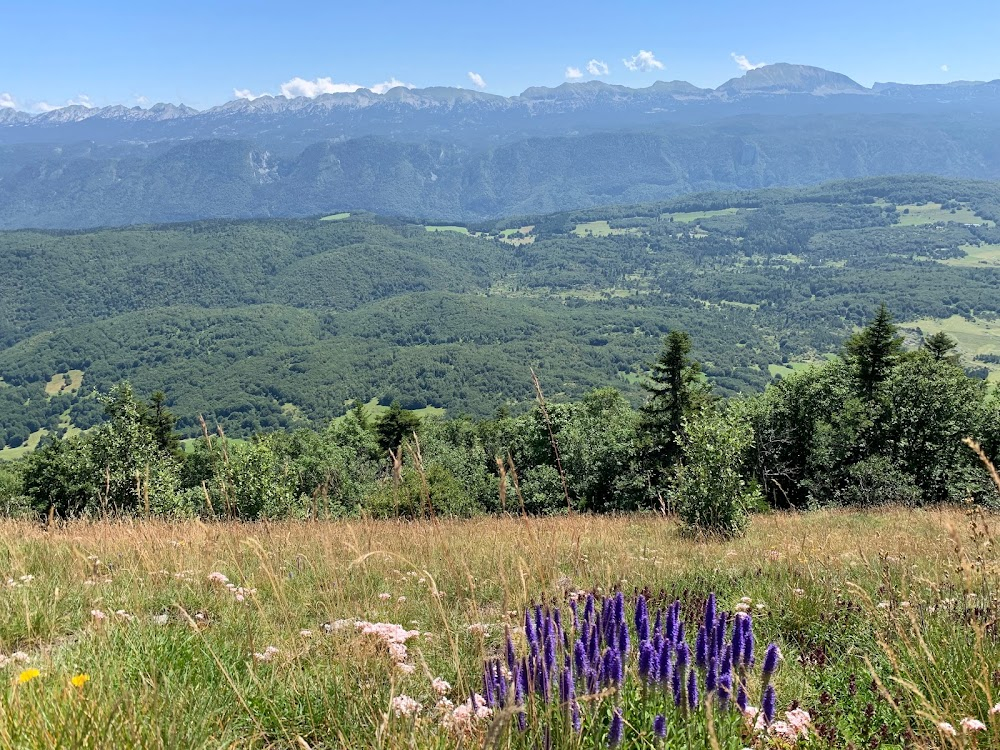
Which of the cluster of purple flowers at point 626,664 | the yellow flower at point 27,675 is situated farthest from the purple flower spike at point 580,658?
the yellow flower at point 27,675

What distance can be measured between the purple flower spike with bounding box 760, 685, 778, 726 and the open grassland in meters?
0.08

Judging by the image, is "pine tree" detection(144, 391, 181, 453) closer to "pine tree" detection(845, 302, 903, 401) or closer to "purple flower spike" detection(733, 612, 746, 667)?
"pine tree" detection(845, 302, 903, 401)

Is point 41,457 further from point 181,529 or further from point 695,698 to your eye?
point 695,698

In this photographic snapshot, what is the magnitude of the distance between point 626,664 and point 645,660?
88 mm

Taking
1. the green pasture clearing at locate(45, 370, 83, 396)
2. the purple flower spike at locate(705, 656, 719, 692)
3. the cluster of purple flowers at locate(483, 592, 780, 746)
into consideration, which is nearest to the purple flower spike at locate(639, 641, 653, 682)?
the cluster of purple flowers at locate(483, 592, 780, 746)

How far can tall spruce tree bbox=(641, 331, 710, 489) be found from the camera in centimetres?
3653

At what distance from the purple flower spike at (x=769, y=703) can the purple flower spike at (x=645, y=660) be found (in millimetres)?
410

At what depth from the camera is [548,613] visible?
2451mm

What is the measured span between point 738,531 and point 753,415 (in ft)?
98.9

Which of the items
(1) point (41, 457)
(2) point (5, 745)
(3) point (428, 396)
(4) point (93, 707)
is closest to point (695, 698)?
(4) point (93, 707)

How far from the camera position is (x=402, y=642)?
9.98 feet

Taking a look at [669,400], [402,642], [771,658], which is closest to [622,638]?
[771,658]

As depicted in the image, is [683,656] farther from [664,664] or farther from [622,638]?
[622,638]

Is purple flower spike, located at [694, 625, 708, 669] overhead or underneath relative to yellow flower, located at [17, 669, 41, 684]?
underneath
